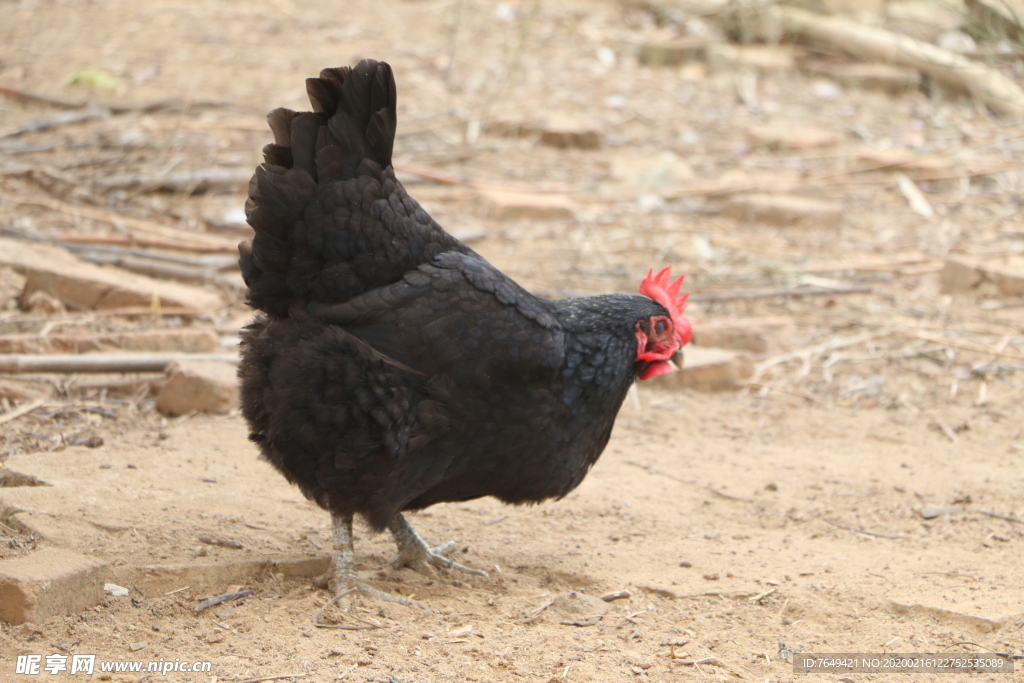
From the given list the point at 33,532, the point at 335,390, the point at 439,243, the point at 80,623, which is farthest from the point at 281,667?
the point at 439,243

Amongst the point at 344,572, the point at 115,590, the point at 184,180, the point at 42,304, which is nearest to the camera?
A: the point at 115,590

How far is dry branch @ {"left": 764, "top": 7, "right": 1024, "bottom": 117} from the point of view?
9898 millimetres

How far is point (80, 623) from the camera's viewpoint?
2.78 metres

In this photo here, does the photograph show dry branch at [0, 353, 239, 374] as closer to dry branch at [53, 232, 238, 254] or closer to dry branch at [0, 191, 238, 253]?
dry branch at [53, 232, 238, 254]

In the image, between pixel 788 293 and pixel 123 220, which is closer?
pixel 123 220

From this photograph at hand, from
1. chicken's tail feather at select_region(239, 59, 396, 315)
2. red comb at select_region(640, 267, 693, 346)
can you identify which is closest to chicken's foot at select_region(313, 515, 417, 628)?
chicken's tail feather at select_region(239, 59, 396, 315)

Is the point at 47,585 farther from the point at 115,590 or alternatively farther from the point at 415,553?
the point at 415,553

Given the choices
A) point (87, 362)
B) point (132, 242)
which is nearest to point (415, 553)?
point (87, 362)

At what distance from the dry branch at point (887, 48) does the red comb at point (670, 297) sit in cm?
748

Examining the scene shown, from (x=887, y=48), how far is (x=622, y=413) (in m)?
7.71

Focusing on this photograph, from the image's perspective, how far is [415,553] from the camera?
3604 millimetres

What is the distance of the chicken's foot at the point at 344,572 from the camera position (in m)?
3.28

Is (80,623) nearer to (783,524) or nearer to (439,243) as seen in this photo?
(439,243)

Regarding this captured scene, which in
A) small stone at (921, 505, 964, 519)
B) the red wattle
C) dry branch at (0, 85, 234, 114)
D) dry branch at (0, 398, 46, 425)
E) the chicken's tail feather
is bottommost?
small stone at (921, 505, 964, 519)
